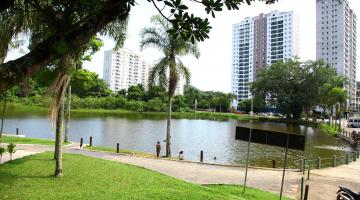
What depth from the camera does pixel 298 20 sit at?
162625mm

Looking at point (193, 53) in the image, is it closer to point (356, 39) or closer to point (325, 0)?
point (325, 0)

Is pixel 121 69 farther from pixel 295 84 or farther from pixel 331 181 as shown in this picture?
pixel 331 181

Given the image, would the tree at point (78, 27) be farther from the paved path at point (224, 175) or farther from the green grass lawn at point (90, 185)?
the paved path at point (224, 175)

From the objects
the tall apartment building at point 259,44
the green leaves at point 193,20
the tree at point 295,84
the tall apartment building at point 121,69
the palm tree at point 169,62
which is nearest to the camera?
the green leaves at point 193,20

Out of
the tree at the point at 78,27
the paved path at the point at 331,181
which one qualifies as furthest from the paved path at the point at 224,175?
the tree at the point at 78,27

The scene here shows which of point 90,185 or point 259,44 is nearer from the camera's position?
point 90,185

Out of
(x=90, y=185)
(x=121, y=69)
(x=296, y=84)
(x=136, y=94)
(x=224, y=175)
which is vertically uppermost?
(x=121, y=69)

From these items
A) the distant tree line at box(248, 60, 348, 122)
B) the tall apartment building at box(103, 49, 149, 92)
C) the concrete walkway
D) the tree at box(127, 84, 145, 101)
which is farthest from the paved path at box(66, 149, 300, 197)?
the tall apartment building at box(103, 49, 149, 92)

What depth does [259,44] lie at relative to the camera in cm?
17412

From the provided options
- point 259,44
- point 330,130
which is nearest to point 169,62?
point 330,130

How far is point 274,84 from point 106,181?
7670cm

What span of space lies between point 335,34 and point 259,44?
3856 centimetres

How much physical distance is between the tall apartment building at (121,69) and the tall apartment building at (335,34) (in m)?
84.2

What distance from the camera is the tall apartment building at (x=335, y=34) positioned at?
142m
